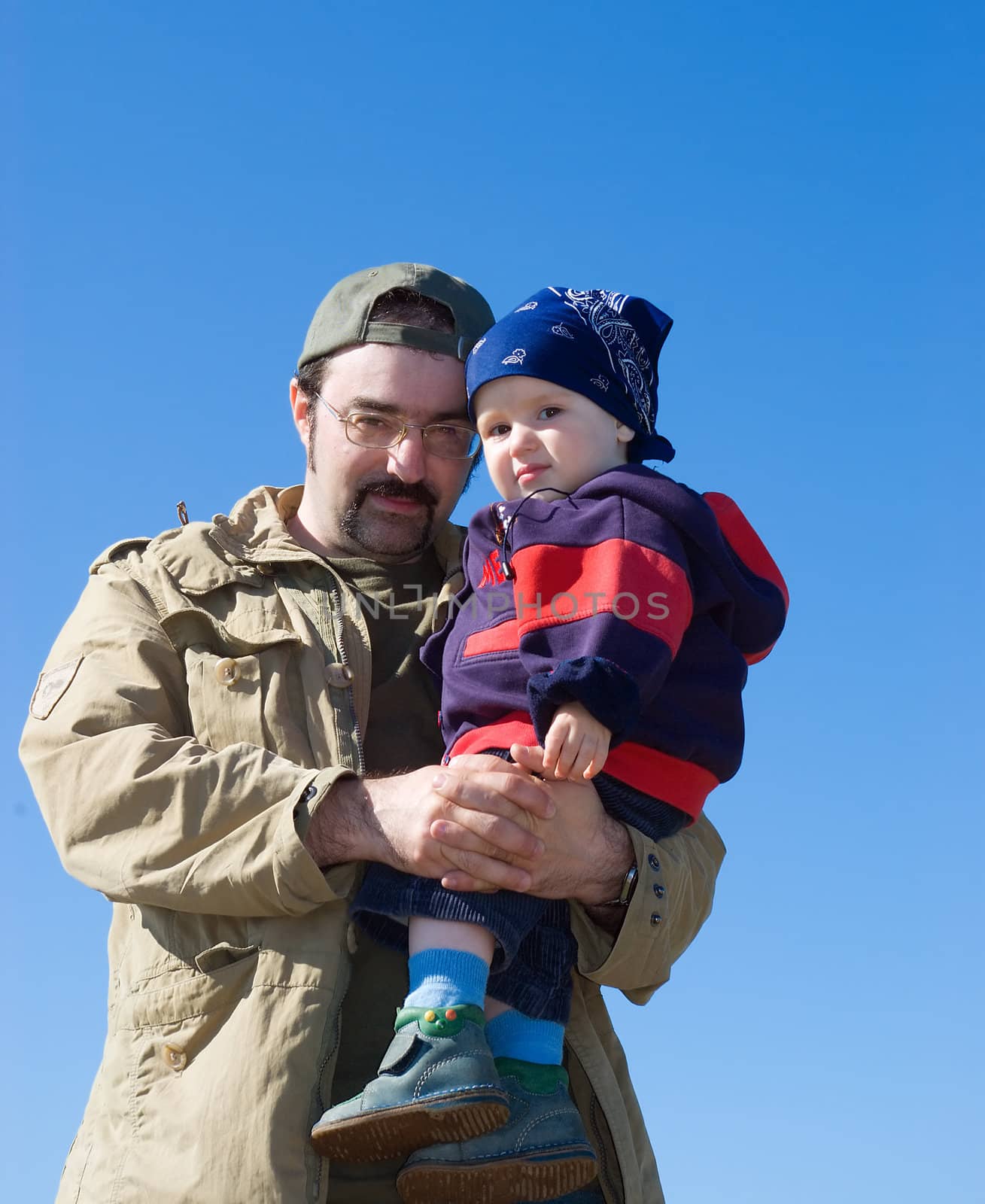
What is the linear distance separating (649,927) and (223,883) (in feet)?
3.76

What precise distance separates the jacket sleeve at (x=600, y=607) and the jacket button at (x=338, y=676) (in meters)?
0.71

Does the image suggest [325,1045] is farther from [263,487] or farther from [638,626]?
[263,487]

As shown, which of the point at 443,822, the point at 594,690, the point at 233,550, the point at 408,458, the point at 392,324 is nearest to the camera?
the point at 594,690

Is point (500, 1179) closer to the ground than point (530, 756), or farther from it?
closer to the ground

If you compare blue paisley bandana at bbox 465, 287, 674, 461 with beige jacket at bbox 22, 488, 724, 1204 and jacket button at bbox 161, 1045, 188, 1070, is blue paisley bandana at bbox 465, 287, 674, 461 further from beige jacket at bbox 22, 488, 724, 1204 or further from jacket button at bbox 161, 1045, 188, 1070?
jacket button at bbox 161, 1045, 188, 1070

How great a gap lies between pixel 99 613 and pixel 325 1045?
1512 millimetres

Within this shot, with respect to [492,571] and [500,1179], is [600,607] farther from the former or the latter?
[500,1179]

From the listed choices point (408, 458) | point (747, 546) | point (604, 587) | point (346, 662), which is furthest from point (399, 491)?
point (604, 587)

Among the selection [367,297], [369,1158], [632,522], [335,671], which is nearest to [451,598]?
[335,671]

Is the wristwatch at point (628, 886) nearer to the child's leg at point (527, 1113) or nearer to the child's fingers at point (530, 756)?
the child's leg at point (527, 1113)

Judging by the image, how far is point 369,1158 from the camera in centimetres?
353

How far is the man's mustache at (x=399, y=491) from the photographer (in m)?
5.19

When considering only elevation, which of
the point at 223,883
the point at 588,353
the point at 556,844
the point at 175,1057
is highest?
the point at 588,353

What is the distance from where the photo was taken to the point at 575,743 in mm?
3617
